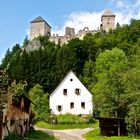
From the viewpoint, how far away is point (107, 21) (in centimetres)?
18600

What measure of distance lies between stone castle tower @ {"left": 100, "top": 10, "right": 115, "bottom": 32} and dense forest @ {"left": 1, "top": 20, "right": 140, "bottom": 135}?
5390 cm

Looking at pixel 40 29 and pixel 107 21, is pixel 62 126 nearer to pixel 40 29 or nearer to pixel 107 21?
pixel 107 21

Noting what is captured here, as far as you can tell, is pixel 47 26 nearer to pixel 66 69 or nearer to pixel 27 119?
pixel 66 69

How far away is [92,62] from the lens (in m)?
115

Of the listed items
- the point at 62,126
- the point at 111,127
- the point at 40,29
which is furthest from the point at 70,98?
the point at 40,29

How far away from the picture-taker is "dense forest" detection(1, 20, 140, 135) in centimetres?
5641

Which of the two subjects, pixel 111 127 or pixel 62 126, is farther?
pixel 62 126

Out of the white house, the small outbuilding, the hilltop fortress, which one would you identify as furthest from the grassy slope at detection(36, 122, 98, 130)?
the hilltop fortress

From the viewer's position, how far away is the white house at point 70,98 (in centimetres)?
7756

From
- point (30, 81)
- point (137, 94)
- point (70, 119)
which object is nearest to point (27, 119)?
point (137, 94)

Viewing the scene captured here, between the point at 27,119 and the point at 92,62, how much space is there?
68617mm

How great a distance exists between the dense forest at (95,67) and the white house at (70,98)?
117 inches

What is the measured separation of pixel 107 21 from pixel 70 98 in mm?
112019

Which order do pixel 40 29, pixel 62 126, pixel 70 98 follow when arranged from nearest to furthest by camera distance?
pixel 62 126 < pixel 70 98 < pixel 40 29
